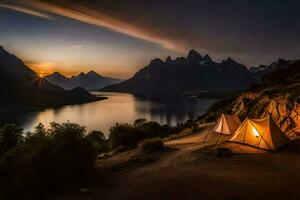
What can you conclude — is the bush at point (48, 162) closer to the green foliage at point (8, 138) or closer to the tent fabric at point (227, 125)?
the tent fabric at point (227, 125)

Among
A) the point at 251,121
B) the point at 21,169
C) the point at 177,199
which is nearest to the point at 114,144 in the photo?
the point at 251,121

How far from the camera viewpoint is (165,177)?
13.3 metres

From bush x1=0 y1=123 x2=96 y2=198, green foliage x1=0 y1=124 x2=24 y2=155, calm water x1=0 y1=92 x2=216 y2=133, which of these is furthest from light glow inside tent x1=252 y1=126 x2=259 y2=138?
calm water x1=0 y1=92 x2=216 y2=133

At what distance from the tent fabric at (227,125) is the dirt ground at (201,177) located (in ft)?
24.9

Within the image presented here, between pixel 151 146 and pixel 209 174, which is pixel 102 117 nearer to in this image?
pixel 151 146

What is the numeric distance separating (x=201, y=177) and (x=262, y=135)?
9.49 metres

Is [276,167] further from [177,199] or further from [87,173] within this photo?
[87,173]

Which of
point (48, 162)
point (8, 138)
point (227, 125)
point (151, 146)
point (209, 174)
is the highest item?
point (227, 125)

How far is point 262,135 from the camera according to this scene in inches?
788

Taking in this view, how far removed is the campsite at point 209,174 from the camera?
10711mm

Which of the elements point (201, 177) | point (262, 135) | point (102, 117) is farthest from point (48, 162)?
point (102, 117)

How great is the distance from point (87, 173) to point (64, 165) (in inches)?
55.5

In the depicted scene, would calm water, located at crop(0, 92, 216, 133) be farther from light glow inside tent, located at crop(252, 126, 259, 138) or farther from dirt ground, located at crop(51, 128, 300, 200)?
dirt ground, located at crop(51, 128, 300, 200)

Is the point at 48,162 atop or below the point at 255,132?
below
